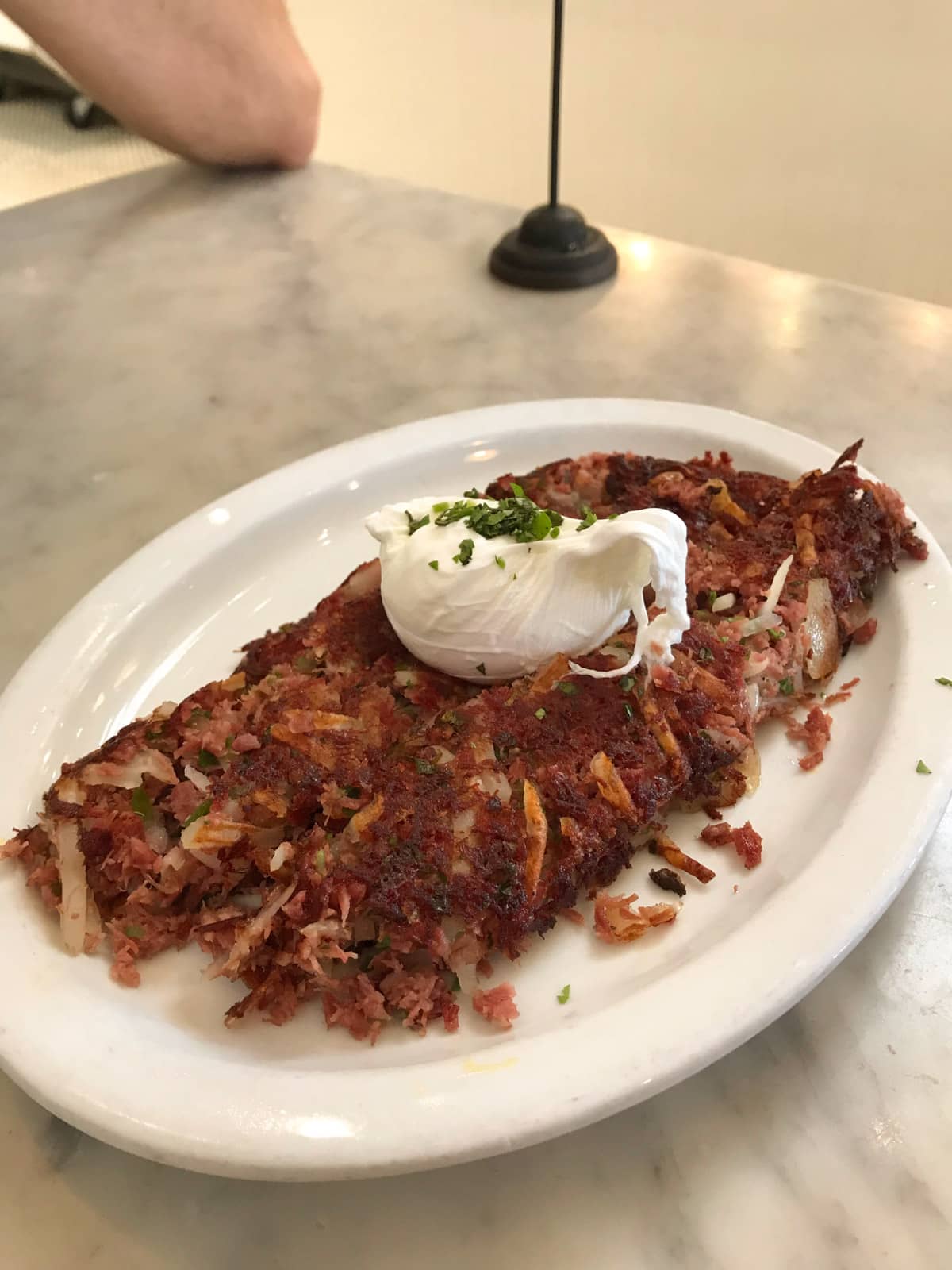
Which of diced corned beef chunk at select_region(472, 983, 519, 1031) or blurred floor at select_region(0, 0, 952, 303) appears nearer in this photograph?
diced corned beef chunk at select_region(472, 983, 519, 1031)

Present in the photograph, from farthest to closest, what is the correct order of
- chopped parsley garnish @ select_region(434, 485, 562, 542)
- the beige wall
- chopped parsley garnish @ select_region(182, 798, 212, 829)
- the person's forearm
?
1. the beige wall
2. the person's forearm
3. chopped parsley garnish @ select_region(434, 485, 562, 542)
4. chopped parsley garnish @ select_region(182, 798, 212, 829)

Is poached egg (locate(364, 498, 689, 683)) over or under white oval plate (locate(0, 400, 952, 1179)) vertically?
over

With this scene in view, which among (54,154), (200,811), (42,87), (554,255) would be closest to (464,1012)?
(200,811)

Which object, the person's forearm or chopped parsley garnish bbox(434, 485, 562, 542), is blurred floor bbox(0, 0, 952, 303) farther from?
chopped parsley garnish bbox(434, 485, 562, 542)

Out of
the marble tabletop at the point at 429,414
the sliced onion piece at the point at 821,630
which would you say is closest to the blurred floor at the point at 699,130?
the marble tabletop at the point at 429,414

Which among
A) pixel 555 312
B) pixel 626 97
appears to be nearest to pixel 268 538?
pixel 555 312

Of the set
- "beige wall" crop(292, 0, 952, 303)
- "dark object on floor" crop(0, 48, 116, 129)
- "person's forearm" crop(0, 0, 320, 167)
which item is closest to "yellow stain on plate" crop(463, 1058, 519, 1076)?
"person's forearm" crop(0, 0, 320, 167)

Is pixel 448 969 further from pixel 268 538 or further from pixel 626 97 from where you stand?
pixel 626 97
